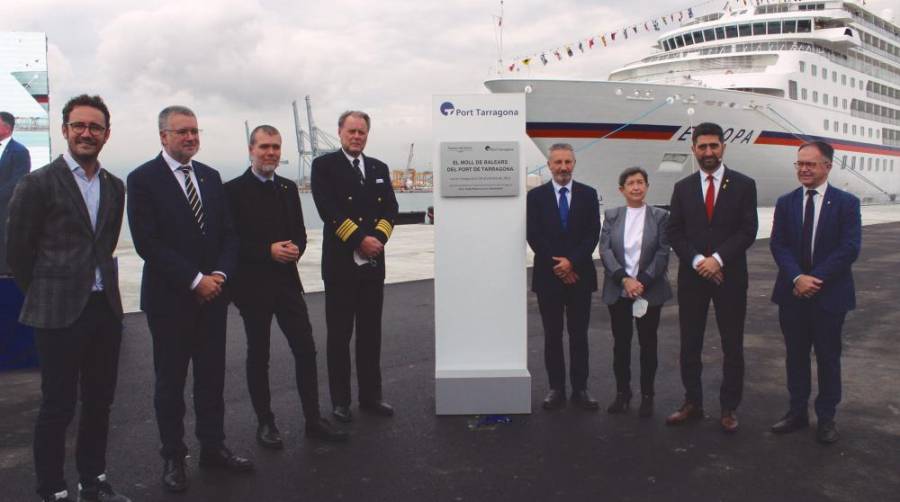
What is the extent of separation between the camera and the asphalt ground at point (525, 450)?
3082 mm

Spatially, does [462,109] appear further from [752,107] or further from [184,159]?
[752,107]

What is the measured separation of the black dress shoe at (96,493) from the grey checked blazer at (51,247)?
0.77 metres

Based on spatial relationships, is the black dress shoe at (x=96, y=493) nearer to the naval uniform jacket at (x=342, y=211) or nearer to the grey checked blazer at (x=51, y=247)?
the grey checked blazer at (x=51, y=247)

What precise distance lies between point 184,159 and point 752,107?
86.0ft

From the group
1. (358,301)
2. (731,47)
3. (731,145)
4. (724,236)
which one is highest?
(731,47)

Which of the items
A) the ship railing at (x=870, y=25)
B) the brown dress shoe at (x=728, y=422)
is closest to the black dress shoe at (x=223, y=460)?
the brown dress shoe at (x=728, y=422)

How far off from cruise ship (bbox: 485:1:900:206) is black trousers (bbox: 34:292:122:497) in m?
20.4

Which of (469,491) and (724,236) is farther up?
(724,236)

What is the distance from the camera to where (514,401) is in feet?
13.7

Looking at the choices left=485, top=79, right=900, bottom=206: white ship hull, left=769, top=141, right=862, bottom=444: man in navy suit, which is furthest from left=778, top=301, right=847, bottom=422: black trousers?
left=485, top=79, right=900, bottom=206: white ship hull

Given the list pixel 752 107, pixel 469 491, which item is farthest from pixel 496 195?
pixel 752 107

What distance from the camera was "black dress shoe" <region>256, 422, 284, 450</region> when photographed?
362 centimetres

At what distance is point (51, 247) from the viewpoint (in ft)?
9.20

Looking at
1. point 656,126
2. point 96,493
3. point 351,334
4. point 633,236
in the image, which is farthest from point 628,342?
point 656,126
